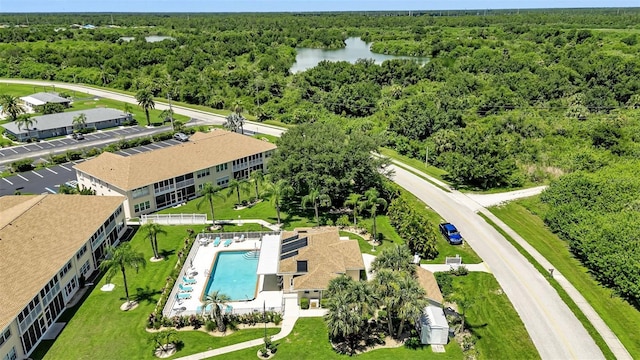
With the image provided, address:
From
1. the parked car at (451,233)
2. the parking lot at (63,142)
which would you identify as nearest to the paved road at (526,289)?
the parked car at (451,233)

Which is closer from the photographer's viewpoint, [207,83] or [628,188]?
[628,188]

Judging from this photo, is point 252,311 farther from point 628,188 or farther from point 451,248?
point 628,188

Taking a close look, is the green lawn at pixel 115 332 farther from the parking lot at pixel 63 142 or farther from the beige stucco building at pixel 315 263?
the parking lot at pixel 63 142

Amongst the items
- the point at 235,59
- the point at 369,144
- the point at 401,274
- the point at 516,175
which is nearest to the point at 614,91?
the point at 516,175

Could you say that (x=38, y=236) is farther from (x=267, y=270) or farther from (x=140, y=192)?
(x=267, y=270)

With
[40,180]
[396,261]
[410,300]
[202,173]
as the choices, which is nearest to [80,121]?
[40,180]

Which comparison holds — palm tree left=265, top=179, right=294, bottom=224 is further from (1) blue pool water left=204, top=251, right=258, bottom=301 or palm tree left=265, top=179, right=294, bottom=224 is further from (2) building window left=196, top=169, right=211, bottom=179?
(2) building window left=196, top=169, right=211, bottom=179
